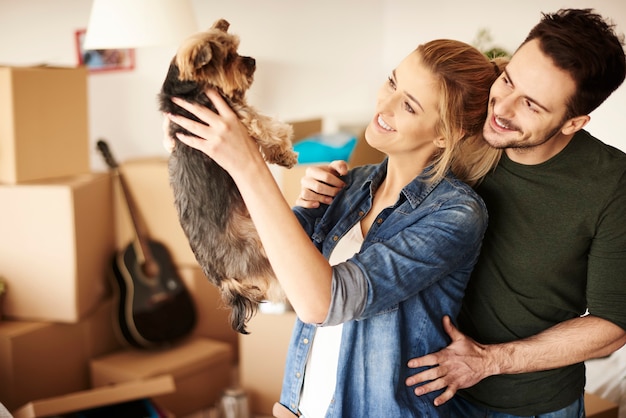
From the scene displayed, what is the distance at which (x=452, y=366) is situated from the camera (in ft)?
4.66

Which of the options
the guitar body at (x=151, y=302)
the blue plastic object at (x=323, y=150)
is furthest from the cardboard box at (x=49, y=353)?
the blue plastic object at (x=323, y=150)

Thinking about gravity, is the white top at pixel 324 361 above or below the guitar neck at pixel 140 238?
above

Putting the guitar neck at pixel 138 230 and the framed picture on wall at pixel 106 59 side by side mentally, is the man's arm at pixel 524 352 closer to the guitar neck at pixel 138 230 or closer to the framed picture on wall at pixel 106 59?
the guitar neck at pixel 138 230

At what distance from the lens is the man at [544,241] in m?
1.36

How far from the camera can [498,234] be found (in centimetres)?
151

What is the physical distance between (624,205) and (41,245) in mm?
2443

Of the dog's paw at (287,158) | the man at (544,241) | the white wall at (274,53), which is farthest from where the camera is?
the white wall at (274,53)

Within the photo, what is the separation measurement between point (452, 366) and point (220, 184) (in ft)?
2.16

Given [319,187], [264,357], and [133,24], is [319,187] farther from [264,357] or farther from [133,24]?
[264,357]

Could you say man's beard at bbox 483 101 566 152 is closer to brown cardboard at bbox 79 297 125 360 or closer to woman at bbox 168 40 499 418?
woman at bbox 168 40 499 418

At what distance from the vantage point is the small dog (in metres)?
1.40

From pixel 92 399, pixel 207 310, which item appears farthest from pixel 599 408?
pixel 207 310

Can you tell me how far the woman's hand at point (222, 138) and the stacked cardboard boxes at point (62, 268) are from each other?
5.55 feet

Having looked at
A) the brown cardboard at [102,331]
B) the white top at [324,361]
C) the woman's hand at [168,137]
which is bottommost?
the brown cardboard at [102,331]
